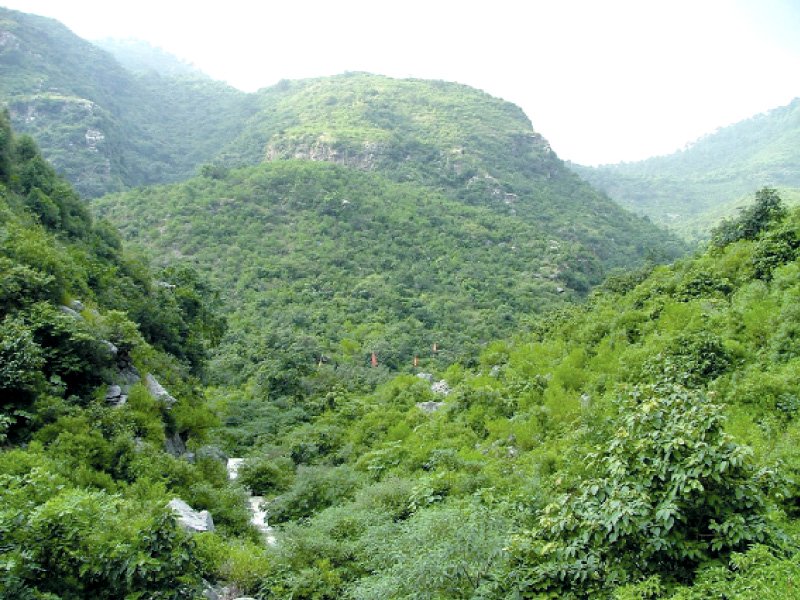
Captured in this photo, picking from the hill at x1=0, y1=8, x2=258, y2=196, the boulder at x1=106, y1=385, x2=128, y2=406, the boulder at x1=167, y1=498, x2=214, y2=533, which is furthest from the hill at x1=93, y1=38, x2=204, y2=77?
the boulder at x1=167, y1=498, x2=214, y2=533

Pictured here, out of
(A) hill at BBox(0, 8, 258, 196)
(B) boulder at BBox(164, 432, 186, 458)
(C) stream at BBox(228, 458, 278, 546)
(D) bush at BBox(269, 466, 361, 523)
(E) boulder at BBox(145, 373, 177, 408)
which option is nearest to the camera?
(C) stream at BBox(228, 458, 278, 546)

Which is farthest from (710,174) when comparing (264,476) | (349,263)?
(264,476)

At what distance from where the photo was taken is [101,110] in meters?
87.7

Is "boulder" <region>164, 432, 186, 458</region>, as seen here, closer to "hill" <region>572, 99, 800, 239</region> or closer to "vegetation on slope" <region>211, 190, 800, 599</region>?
"vegetation on slope" <region>211, 190, 800, 599</region>

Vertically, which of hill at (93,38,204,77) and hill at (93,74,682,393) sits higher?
hill at (93,38,204,77)

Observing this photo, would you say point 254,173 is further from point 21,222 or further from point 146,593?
point 146,593

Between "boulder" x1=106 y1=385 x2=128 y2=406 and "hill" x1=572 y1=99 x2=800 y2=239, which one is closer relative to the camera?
"boulder" x1=106 y1=385 x2=128 y2=406

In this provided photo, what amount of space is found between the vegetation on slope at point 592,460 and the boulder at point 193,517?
60.2 inches

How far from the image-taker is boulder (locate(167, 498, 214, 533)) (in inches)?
405

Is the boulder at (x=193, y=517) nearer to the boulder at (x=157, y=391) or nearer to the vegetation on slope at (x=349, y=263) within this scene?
the boulder at (x=157, y=391)

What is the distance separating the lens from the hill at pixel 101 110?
76688mm

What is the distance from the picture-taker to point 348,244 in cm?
5312

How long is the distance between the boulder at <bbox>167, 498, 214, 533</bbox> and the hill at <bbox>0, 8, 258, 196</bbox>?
2805 inches

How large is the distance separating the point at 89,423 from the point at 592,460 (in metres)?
9.50
